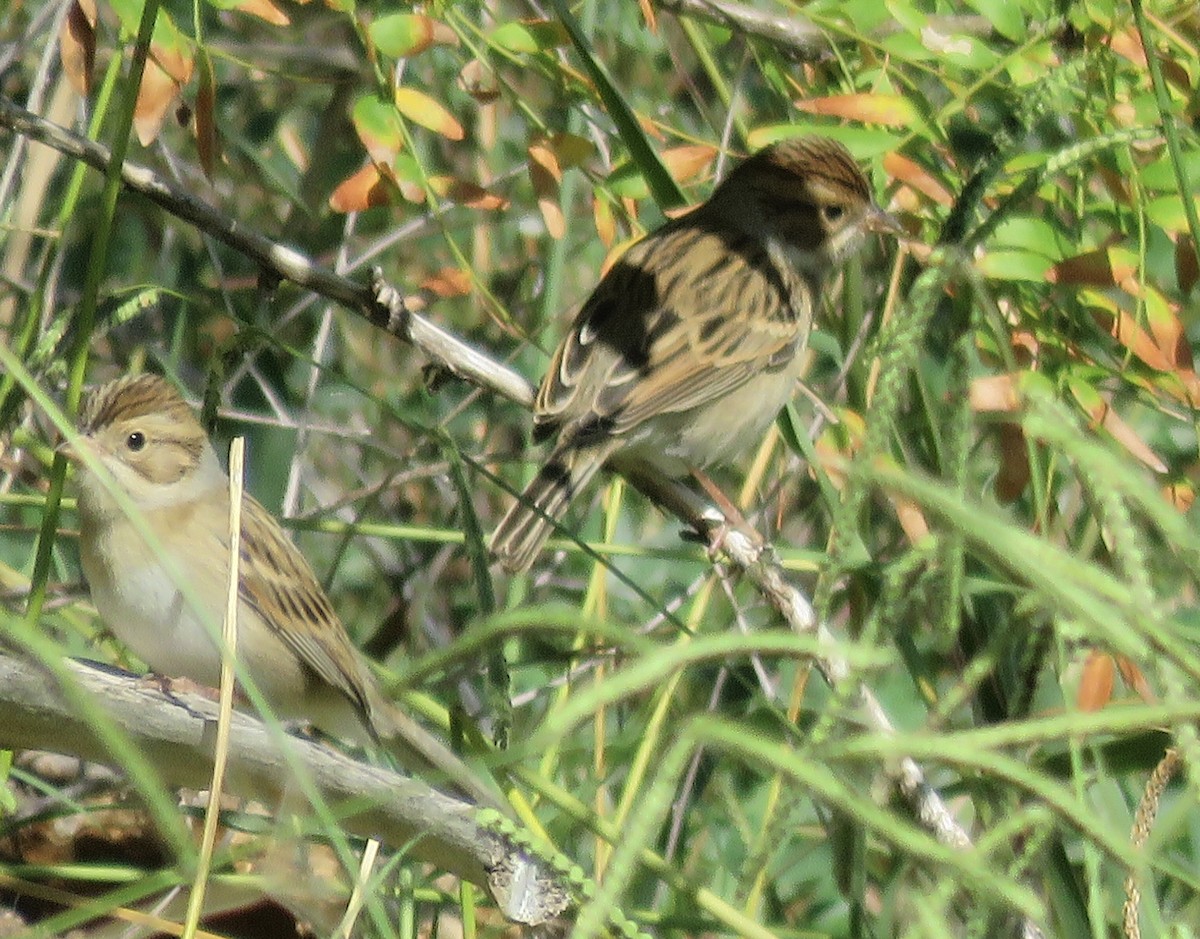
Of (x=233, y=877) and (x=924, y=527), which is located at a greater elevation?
(x=924, y=527)

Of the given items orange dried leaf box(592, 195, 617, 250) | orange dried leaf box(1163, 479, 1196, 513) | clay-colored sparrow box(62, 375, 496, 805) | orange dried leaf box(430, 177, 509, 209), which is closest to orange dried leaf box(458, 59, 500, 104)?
orange dried leaf box(430, 177, 509, 209)

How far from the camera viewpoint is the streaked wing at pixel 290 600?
10.6 feet

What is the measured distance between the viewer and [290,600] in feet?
10.8

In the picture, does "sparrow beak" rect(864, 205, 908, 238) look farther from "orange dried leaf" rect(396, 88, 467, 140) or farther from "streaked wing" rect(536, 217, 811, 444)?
"orange dried leaf" rect(396, 88, 467, 140)

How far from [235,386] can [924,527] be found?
6.69 ft

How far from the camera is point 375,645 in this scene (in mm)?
4273

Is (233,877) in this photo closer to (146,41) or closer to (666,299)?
(146,41)

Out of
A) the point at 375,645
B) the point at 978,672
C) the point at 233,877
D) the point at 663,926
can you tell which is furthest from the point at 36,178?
the point at 978,672

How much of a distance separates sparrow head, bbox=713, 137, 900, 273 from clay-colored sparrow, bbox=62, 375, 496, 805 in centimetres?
149

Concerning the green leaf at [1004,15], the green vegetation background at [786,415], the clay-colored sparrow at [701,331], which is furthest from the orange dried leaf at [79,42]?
the green leaf at [1004,15]

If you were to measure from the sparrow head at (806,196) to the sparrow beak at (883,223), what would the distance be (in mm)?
64

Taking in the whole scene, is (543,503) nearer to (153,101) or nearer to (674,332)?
(674,332)

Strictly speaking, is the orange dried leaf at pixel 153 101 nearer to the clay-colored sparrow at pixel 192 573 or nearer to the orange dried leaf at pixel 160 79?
the orange dried leaf at pixel 160 79

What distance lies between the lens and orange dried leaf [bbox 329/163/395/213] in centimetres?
288
